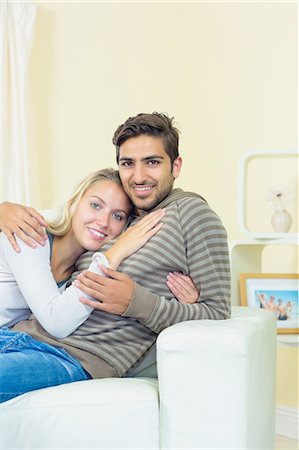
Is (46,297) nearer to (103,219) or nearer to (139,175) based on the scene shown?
(103,219)

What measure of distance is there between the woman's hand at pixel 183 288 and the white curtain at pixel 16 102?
1695mm

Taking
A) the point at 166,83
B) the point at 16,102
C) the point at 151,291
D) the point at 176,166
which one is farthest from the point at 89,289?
the point at 166,83

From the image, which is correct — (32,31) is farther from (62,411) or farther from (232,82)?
(62,411)

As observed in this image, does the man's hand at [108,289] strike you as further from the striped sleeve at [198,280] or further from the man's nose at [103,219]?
the man's nose at [103,219]

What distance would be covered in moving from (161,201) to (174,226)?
164 mm

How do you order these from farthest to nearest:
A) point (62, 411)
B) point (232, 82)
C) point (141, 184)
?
point (232, 82)
point (141, 184)
point (62, 411)

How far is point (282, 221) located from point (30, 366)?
1.58m

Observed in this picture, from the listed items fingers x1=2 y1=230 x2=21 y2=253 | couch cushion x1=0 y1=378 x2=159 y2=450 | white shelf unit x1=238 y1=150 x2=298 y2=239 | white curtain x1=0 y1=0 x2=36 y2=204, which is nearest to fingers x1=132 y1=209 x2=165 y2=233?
fingers x1=2 y1=230 x2=21 y2=253

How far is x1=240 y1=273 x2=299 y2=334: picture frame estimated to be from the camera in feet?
10.4

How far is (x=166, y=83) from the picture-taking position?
13.1 ft

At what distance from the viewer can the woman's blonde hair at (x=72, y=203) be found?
7.23 feet

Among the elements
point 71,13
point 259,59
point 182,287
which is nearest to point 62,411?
point 182,287

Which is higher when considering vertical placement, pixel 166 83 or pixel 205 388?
pixel 166 83

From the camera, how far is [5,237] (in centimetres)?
213
